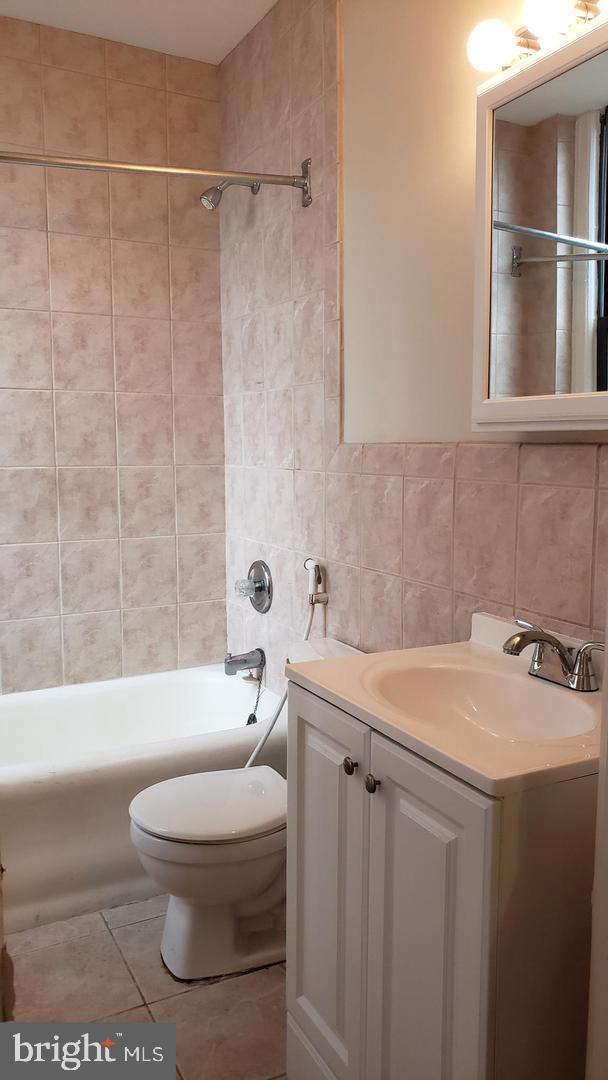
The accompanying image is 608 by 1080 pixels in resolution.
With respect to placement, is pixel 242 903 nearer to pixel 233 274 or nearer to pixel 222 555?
pixel 222 555

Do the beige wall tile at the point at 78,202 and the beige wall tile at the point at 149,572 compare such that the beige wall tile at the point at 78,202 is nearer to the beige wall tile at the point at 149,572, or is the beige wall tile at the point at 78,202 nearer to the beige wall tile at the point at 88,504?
the beige wall tile at the point at 88,504

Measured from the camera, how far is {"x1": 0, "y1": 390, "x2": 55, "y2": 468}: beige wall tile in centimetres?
288

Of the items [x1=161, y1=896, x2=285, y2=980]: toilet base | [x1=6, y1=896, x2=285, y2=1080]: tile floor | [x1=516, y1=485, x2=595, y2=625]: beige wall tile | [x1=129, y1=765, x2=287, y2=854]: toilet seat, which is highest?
[x1=516, y1=485, x2=595, y2=625]: beige wall tile

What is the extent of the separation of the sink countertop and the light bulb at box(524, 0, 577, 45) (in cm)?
106

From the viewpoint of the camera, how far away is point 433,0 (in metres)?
1.93

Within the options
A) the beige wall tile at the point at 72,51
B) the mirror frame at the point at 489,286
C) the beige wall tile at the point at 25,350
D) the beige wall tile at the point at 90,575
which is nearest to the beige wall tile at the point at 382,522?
the mirror frame at the point at 489,286

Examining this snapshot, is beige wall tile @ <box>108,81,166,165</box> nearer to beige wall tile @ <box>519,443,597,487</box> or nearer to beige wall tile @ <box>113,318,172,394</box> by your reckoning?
beige wall tile @ <box>113,318,172,394</box>

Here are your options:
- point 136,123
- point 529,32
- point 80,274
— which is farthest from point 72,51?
point 529,32

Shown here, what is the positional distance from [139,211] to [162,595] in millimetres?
1371

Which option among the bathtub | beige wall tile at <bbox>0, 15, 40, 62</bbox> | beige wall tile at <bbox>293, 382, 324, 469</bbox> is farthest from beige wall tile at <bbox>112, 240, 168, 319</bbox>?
the bathtub

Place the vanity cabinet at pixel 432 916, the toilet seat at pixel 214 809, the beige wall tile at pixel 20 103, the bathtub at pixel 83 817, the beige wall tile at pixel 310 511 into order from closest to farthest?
the vanity cabinet at pixel 432 916 < the toilet seat at pixel 214 809 < the bathtub at pixel 83 817 < the beige wall tile at pixel 310 511 < the beige wall tile at pixel 20 103

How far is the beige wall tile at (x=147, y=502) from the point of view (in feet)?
10.2

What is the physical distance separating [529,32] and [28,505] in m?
2.10

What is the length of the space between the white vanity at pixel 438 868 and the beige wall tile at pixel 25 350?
1.72 meters
